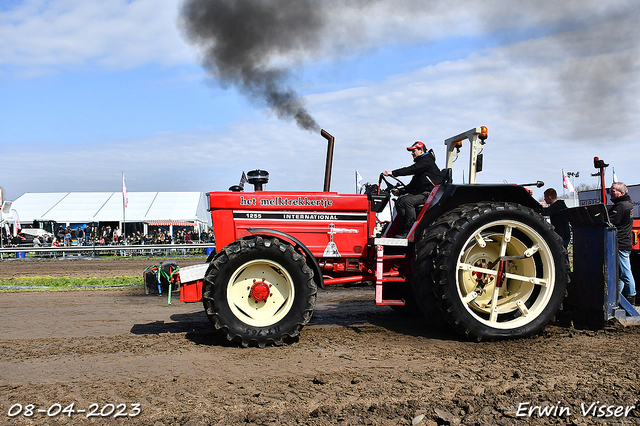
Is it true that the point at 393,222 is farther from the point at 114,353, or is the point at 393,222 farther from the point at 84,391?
the point at 84,391

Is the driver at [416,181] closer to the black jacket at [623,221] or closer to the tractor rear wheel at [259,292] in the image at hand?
the tractor rear wheel at [259,292]

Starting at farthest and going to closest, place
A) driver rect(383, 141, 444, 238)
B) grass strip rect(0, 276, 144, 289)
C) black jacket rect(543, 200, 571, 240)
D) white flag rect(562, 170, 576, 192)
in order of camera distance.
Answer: white flag rect(562, 170, 576, 192) → grass strip rect(0, 276, 144, 289) → black jacket rect(543, 200, 571, 240) → driver rect(383, 141, 444, 238)

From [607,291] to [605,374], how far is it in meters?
1.56

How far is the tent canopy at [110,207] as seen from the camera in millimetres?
29094

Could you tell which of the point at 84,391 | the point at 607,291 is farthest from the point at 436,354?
the point at 84,391

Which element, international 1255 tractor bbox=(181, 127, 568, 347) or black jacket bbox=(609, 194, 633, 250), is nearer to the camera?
international 1255 tractor bbox=(181, 127, 568, 347)

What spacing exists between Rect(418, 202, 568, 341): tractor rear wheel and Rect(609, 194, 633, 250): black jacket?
1.53m

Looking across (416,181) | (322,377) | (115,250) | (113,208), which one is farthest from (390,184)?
(113,208)

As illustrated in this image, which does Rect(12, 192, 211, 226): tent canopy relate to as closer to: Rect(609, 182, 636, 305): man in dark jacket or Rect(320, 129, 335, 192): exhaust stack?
Rect(320, 129, 335, 192): exhaust stack

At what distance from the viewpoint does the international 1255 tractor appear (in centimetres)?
450

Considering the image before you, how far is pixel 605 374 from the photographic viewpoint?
3537mm

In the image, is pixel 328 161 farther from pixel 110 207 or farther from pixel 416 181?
pixel 110 207

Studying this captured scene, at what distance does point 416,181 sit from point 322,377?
287cm

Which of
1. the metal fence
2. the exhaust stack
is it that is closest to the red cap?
the exhaust stack
